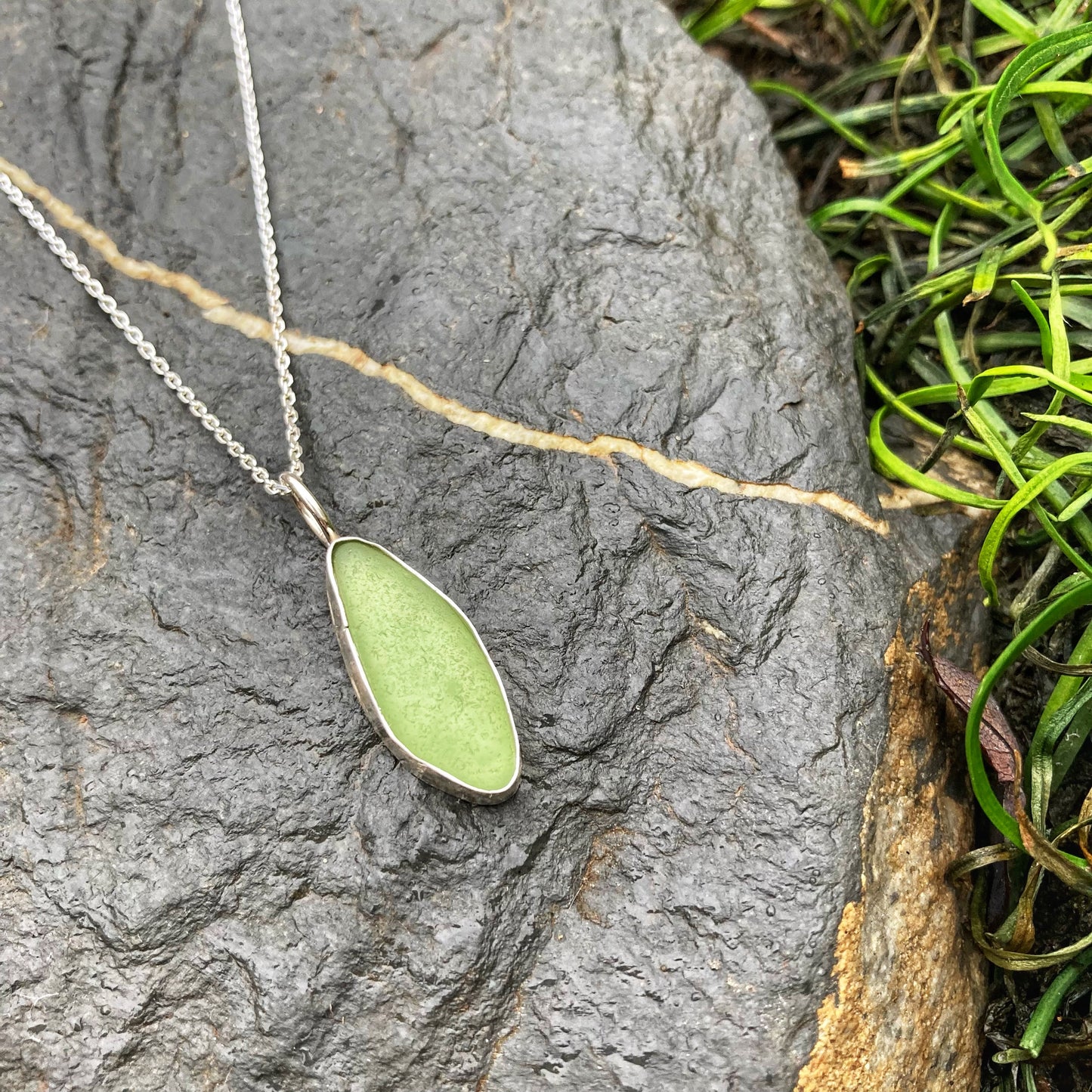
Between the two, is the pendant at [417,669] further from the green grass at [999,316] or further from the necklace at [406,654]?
the green grass at [999,316]

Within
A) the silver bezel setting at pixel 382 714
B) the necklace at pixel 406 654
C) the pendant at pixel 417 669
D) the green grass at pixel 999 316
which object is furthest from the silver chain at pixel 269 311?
the green grass at pixel 999 316

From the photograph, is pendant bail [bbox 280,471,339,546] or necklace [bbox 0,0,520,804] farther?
pendant bail [bbox 280,471,339,546]

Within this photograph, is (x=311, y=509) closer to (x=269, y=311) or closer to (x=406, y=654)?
(x=406, y=654)

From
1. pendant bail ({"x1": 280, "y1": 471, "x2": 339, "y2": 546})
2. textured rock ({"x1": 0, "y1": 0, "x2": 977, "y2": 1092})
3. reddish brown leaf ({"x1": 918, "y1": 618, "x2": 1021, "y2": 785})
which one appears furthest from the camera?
pendant bail ({"x1": 280, "y1": 471, "x2": 339, "y2": 546})

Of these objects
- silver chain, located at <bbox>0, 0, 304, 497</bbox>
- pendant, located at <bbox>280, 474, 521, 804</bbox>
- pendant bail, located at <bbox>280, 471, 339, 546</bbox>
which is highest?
silver chain, located at <bbox>0, 0, 304, 497</bbox>

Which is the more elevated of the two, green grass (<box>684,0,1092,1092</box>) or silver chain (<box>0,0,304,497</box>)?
silver chain (<box>0,0,304,497</box>)

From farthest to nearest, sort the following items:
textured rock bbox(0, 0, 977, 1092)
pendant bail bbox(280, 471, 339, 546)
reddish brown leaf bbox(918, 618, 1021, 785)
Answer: pendant bail bbox(280, 471, 339, 546), reddish brown leaf bbox(918, 618, 1021, 785), textured rock bbox(0, 0, 977, 1092)

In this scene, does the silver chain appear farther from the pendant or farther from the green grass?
the green grass

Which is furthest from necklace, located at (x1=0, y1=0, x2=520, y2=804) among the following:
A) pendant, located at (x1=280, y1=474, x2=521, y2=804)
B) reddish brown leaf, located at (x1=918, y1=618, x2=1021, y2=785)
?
reddish brown leaf, located at (x1=918, y1=618, x2=1021, y2=785)
